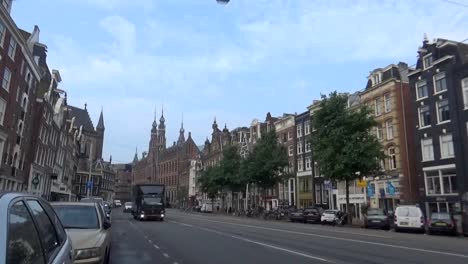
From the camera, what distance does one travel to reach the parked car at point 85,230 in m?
7.95

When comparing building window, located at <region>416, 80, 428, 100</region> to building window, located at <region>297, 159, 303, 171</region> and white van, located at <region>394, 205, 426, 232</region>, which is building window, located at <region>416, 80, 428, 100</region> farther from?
building window, located at <region>297, 159, 303, 171</region>

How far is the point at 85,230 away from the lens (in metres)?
9.21

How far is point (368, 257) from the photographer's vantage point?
535 inches

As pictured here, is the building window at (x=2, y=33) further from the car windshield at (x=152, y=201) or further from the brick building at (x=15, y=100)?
the car windshield at (x=152, y=201)

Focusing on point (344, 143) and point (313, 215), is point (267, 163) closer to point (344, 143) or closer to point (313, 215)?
point (313, 215)

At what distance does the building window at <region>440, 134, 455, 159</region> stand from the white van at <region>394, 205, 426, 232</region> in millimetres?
11712

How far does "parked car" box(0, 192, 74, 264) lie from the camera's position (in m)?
3.03

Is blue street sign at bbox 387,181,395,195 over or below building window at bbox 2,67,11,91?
below

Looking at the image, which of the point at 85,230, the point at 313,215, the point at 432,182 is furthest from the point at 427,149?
the point at 85,230

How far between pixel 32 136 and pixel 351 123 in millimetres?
35230

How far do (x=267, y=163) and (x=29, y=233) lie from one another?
53.2 m

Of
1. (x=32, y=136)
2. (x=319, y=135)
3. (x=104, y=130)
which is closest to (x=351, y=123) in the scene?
(x=319, y=135)

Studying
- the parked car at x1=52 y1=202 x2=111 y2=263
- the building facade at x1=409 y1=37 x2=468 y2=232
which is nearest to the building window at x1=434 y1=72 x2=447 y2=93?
the building facade at x1=409 y1=37 x2=468 y2=232

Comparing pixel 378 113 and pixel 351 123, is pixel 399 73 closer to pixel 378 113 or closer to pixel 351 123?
pixel 378 113
